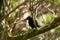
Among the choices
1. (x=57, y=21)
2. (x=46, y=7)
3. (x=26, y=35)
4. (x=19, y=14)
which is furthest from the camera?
(x=46, y=7)

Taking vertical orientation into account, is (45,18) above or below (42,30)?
below

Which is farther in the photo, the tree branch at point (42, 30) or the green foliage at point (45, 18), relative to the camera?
the green foliage at point (45, 18)

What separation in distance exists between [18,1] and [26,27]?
0.28m

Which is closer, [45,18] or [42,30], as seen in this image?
[42,30]

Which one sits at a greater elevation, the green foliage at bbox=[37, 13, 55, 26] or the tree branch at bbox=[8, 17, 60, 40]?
the tree branch at bbox=[8, 17, 60, 40]

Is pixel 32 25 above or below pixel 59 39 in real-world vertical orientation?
above

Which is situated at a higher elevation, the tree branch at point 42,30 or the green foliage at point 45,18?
the tree branch at point 42,30

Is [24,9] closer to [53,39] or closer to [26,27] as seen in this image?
[26,27]

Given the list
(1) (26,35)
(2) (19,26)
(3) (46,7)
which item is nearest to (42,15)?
(3) (46,7)

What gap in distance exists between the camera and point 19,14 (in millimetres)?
1742

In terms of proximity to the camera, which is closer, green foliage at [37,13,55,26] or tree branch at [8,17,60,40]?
tree branch at [8,17,60,40]

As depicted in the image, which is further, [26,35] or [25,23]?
[25,23]

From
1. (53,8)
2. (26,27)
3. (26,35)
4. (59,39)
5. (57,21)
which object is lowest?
(59,39)

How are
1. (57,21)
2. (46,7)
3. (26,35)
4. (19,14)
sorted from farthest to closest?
(46,7), (19,14), (26,35), (57,21)
